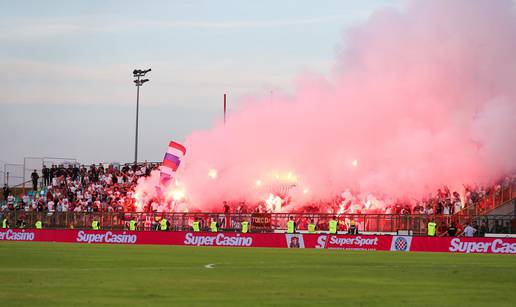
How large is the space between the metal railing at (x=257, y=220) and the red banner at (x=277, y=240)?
14.0ft

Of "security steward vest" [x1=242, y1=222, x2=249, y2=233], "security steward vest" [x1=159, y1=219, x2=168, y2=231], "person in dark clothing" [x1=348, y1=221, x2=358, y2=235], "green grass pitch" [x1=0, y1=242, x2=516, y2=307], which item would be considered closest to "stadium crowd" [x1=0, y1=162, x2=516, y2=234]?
"person in dark clothing" [x1=348, y1=221, x2=358, y2=235]

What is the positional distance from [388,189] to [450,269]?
4152 cm

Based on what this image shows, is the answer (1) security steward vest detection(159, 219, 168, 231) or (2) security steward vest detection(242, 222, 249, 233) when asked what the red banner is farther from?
(2) security steward vest detection(242, 222, 249, 233)

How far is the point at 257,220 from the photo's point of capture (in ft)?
214

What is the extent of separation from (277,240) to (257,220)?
29.3 ft

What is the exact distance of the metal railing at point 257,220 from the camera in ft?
189

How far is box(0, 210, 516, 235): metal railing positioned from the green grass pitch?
68.3 feet

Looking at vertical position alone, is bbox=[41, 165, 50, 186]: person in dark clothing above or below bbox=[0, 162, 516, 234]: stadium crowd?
above

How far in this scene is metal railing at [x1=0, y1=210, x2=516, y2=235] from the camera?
57719 mm

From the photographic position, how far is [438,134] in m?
75.4

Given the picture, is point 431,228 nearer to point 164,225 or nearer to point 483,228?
point 483,228

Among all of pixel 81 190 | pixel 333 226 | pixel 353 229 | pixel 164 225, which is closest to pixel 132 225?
pixel 164 225

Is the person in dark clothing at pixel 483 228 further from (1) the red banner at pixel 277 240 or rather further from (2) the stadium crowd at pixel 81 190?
(2) the stadium crowd at pixel 81 190

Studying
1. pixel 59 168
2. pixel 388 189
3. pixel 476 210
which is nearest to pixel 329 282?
pixel 476 210
